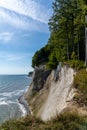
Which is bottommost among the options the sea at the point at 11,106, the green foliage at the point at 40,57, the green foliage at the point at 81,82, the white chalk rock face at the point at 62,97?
the sea at the point at 11,106

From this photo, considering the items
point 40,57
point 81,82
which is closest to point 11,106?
point 40,57

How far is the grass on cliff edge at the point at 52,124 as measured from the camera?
404 inches

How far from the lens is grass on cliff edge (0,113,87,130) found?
10.2 m

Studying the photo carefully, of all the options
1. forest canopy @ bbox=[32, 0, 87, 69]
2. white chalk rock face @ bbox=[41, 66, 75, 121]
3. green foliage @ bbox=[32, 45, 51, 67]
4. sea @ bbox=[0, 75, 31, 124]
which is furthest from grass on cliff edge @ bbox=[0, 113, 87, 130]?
green foliage @ bbox=[32, 45, 51, 67]

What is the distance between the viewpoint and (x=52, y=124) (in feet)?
34.5

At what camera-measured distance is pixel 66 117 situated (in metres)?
11.1

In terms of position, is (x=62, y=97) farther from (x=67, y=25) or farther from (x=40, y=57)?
(x=40, y=57)

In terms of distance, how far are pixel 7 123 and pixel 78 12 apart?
2693 cm

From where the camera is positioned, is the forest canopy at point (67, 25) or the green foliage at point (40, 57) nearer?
the forest canopy at point (67, 25)

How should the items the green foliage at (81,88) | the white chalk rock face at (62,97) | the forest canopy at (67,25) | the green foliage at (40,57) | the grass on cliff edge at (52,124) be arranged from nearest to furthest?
the grass on cliff edge at (52,124) < the green foliage at (81,88) < the white chalk rock face at (62,97) < the forest canopy at (67,25) < the green foliage at (40,57)

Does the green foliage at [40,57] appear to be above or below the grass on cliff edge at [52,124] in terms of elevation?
above

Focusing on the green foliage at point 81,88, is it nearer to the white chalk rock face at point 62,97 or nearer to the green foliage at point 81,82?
the green foliage at point 81,82

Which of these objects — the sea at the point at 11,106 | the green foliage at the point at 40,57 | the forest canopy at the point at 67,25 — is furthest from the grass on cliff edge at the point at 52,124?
the green foliage at the point at 40,57

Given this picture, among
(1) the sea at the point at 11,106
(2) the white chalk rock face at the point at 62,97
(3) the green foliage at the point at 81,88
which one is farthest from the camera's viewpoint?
(2) the white chalk rock face at the point at 62,97
